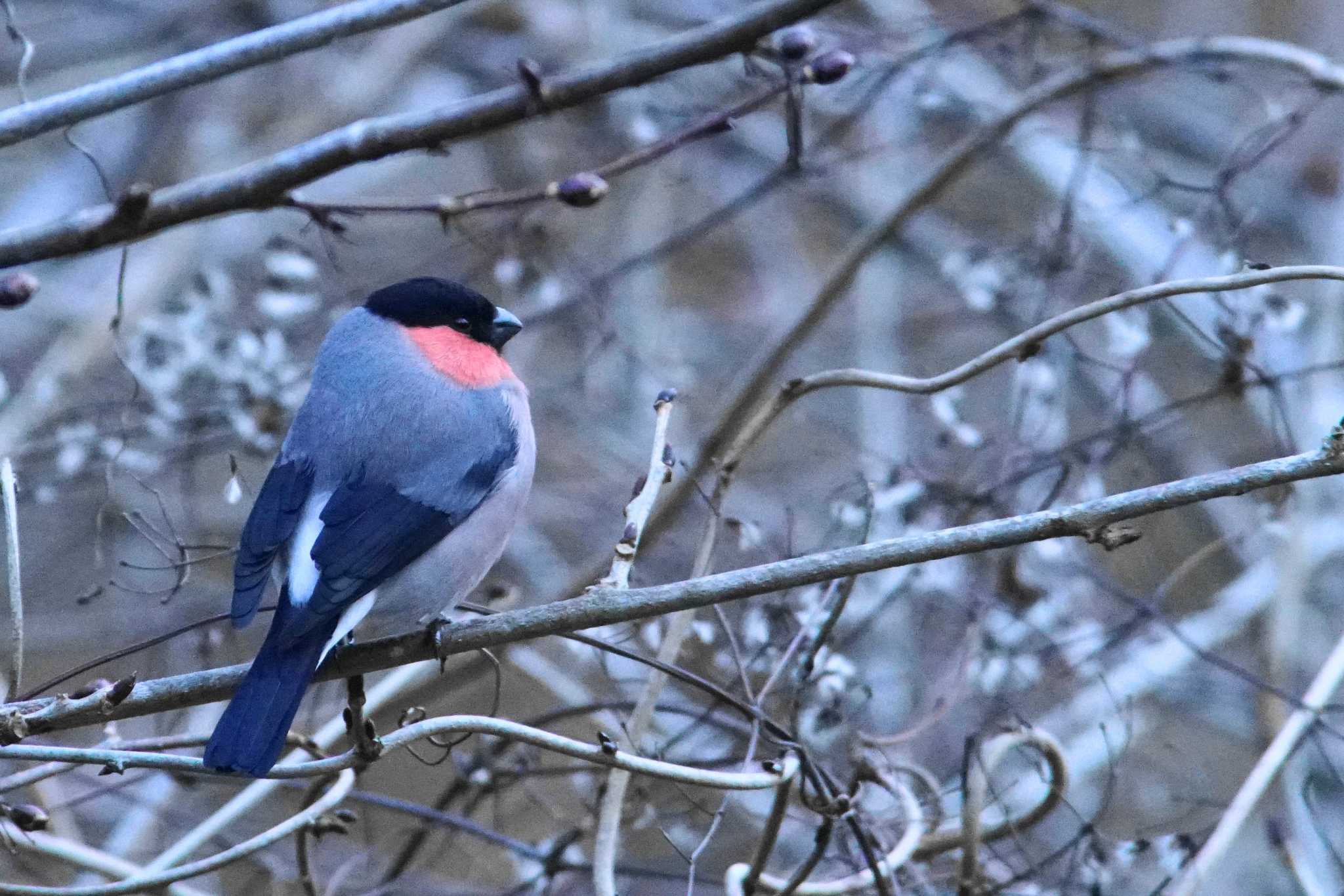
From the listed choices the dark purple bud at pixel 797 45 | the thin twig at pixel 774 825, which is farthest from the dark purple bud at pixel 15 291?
the thin twig at pixel 774 825

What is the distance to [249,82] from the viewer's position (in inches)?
246

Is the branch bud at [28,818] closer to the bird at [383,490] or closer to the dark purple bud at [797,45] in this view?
the bird at [383,490]

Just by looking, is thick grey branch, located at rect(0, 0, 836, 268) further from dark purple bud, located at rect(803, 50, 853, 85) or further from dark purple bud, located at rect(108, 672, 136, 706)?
dark purple bud, located at rect(108, 672, 136, 706)

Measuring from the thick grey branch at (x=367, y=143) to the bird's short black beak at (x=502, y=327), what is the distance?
76 centimetres

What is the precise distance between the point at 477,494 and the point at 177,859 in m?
0.85

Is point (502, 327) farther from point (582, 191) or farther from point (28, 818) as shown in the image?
point (28, 818)

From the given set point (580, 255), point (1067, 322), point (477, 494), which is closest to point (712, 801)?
point (477, 494)

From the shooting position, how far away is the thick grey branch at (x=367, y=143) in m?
2.66

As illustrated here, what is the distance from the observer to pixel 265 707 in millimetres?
2271

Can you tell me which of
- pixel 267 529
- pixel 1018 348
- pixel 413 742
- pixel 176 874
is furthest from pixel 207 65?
pixel 1018 348

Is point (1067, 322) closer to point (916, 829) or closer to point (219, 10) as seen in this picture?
point (916, 829)

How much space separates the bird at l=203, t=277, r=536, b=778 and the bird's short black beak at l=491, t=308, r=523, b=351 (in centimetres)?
8

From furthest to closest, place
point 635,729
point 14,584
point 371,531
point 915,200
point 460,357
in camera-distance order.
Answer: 1. point 915,200
2. point 460,357
3. point 371,531
4. point 635,729
5. point 14,584

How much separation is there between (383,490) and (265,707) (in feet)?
2.19
